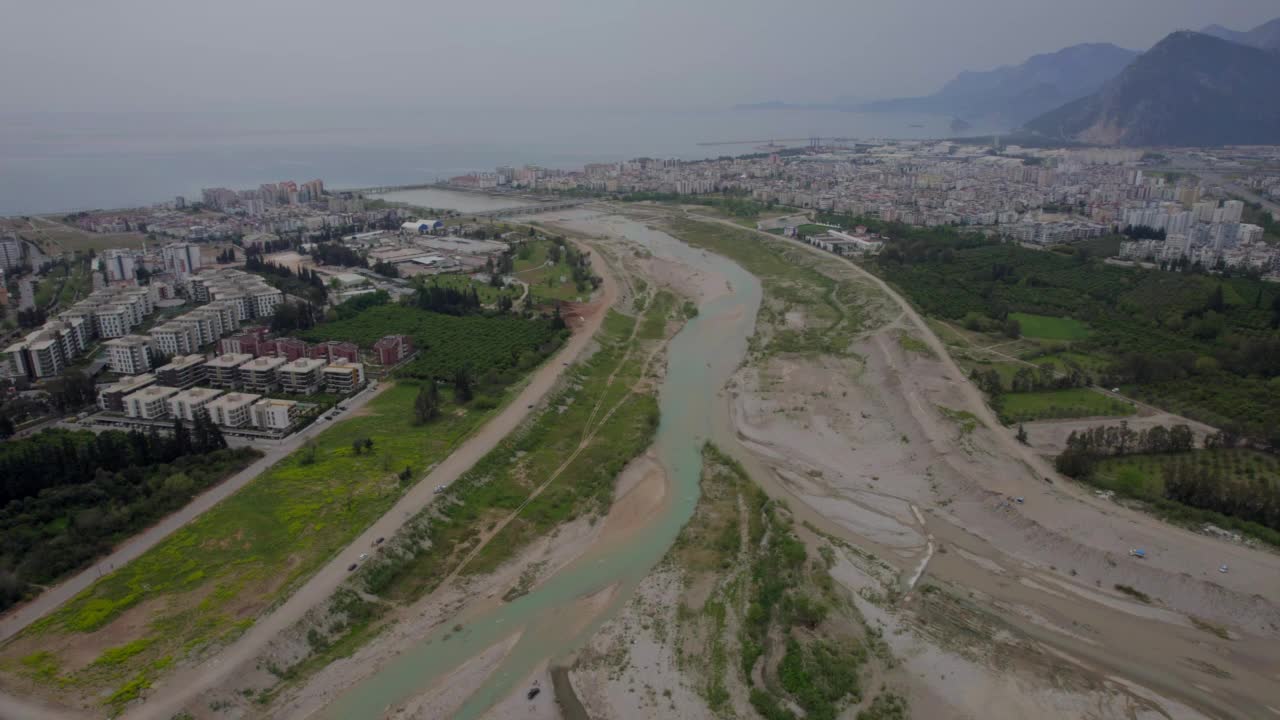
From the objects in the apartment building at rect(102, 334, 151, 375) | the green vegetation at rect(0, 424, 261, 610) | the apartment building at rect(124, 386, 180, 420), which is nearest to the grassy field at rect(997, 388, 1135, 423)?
the green vegetation at rect(0, 424, 261, 610)

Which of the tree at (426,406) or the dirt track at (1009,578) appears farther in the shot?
the tree at (426,406)

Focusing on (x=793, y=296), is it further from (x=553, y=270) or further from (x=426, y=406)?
(x=426, y=406)

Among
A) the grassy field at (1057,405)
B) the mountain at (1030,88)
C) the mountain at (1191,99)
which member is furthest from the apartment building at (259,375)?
the mountain at (1030,88)

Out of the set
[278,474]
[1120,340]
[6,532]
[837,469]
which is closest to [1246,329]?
[1120,340]

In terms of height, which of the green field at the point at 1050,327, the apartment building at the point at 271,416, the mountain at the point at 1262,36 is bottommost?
the green field at the point at 1050,327

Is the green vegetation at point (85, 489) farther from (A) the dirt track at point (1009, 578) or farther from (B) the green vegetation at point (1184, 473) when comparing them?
(B) the green vegetation at point (1184, 473)

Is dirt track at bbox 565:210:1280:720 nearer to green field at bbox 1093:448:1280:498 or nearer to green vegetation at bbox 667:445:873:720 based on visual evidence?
green vegetation at bbox 667:445:873:720

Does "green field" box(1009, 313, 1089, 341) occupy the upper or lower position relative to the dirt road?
upper
